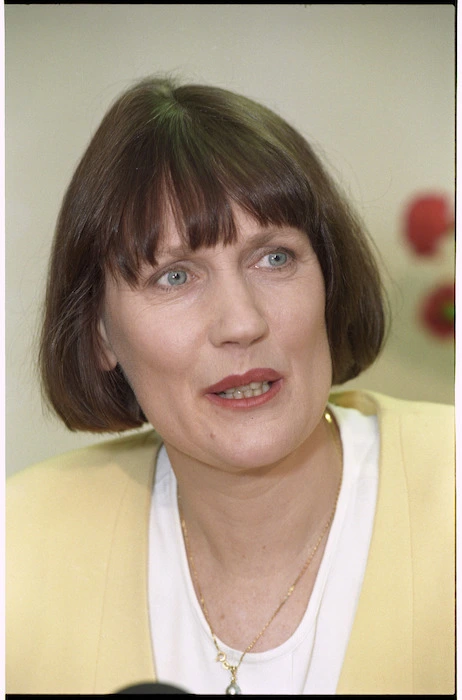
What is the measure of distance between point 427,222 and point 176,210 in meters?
0.46

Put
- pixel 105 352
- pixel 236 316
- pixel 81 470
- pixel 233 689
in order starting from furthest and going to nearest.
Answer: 1. pixel 81 470
2. pixel 105 352
3. pixel 233 689
4. pixel 236 316

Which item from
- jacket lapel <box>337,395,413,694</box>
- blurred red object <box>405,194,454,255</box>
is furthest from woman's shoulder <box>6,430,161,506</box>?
blurred red object <box>405,194,454,255</box>

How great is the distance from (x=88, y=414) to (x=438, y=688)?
0.76 meters

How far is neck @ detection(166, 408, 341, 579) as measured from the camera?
1.53m

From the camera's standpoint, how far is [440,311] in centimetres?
156

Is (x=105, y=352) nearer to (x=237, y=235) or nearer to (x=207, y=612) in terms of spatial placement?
(x=237, y=235)

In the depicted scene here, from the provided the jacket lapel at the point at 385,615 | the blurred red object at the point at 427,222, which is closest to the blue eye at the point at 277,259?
the blurred red object at the point at 427,222

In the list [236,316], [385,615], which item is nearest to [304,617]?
[385,615]

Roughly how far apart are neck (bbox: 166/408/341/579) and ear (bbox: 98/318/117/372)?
7.1 inches

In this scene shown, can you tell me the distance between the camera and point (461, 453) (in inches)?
58.7

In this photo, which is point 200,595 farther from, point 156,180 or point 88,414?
point 156,180

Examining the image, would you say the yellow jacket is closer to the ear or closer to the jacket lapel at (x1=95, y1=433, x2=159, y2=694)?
the jacket lapel at (x1=95, y1=433, x2=159, y2=694)

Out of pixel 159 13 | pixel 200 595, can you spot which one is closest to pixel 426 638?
pixel 200 595

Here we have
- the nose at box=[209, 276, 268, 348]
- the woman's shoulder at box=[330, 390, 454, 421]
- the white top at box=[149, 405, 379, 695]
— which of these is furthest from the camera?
the woman's shoulder at box=[330, 390, 454, 421]
